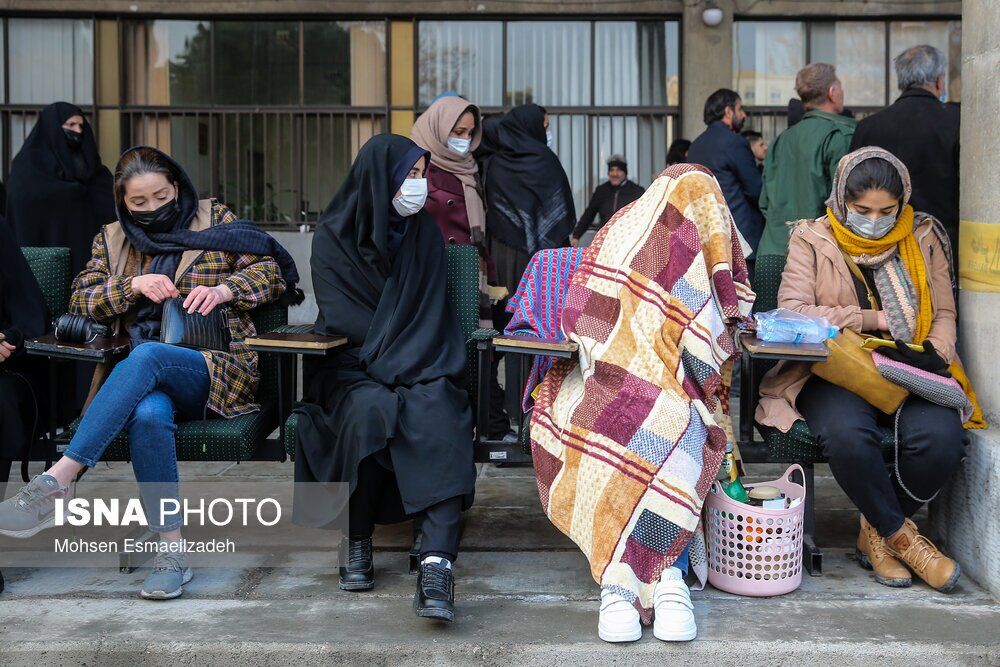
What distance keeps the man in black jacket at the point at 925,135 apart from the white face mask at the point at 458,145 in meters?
1.89

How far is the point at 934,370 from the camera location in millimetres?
3707

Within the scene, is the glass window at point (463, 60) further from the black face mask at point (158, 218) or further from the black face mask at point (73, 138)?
the black face mask at point (158, 218)

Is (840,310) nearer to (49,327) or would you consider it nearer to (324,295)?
(324,295)

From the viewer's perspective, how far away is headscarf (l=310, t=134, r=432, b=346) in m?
3.79

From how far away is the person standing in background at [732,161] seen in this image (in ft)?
20.1

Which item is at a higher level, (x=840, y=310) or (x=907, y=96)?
(x=907, y=96)

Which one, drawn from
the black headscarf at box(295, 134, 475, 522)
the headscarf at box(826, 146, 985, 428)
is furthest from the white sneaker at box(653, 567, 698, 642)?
the headscarf at box(826, 146, 985, 428)

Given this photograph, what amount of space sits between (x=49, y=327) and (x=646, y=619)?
8.19 ft

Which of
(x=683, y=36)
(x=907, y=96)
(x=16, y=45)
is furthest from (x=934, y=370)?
(x=16, y=45)

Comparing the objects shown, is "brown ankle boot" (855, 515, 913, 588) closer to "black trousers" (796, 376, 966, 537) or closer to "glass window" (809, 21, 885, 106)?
"black trousers" (796, 376, 966, 537)

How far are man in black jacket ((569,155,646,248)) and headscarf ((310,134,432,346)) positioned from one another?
4.96 metres

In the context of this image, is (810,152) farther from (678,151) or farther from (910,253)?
(678,151)

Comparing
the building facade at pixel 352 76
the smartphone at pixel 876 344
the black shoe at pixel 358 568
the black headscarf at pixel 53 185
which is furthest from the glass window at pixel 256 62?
the smartphone at pixel 876 344

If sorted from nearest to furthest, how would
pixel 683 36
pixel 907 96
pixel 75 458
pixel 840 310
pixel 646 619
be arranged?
pixel 646 619, pixel 75 458, pixel 840 310, pixel 907 96, pixel 683 36
